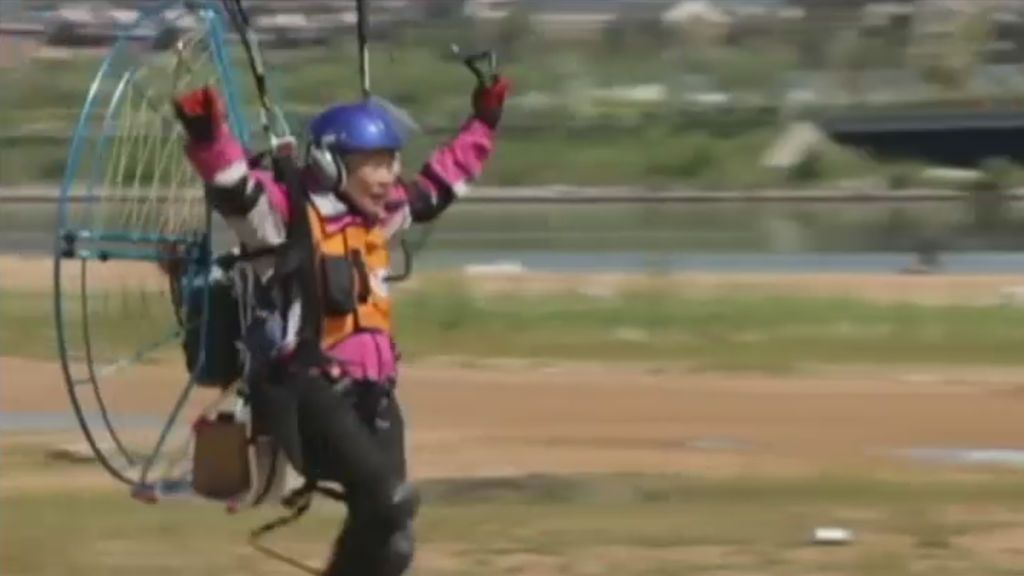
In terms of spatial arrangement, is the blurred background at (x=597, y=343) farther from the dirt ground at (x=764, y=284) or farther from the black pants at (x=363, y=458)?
the black pants at (x=363, y=458)

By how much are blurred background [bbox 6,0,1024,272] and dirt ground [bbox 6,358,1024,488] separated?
251 centimetres

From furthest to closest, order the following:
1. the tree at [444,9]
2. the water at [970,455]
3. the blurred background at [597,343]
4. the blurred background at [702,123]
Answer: the blurred background at [702,123] → the tree at [444,9] → the water at [970,455] → the blurred background at [597,343]

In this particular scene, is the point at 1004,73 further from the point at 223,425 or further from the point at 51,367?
the point at 223,425

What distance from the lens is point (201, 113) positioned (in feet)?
22.7

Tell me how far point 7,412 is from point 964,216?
27.8 m

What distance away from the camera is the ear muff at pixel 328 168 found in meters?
7.30

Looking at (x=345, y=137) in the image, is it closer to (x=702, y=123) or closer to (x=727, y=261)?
(x=727, y=261)

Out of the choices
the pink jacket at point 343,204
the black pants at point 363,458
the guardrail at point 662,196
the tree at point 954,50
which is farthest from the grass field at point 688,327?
the tree at point 954,50

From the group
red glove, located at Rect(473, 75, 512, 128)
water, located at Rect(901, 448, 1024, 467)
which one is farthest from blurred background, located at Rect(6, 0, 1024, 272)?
red glove, located at Rect(473, 75, 512, 128)

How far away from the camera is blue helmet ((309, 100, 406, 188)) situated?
7312mm

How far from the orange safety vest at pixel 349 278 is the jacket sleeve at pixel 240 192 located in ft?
0.37

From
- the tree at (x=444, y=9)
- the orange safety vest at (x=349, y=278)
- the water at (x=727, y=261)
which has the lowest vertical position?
the water at (x=727, y=261)

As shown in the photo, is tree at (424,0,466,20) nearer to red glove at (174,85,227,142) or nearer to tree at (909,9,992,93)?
red glove at (174,85,227,142)

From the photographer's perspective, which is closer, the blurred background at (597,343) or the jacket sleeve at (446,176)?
the jacket sleeve at (446,176)
